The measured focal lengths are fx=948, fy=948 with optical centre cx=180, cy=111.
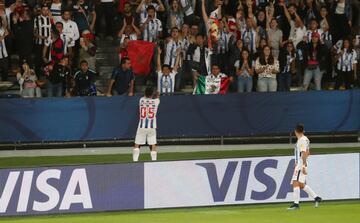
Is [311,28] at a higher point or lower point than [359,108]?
higher

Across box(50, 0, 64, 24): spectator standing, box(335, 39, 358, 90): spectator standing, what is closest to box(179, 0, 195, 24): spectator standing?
box(50, 0, 64, 24): spectator standing

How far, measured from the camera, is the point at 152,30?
28953 millimetres

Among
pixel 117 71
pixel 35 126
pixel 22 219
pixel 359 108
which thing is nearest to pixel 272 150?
pixel 359 108

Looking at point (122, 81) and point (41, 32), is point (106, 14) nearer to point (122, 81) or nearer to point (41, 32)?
point (41, 32)

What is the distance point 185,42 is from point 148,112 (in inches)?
171

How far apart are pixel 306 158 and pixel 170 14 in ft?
34.4

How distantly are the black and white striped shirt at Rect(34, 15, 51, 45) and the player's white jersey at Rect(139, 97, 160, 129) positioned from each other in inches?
184

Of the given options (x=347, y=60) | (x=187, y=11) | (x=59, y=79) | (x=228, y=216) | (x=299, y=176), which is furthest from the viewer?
(x=187, y=11)

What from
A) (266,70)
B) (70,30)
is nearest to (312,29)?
(266,70)

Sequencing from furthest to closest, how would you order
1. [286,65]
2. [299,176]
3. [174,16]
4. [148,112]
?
[174,16] → [286,65] → [148,112] → [299,176]

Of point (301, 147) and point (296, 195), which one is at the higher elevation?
point (301, 147)

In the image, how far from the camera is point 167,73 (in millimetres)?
27734

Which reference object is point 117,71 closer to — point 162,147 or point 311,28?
point 162,147

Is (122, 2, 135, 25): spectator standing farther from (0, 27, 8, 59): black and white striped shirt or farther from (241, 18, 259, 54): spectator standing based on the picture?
(0, 27, 8, 59): black and white striped shirt
